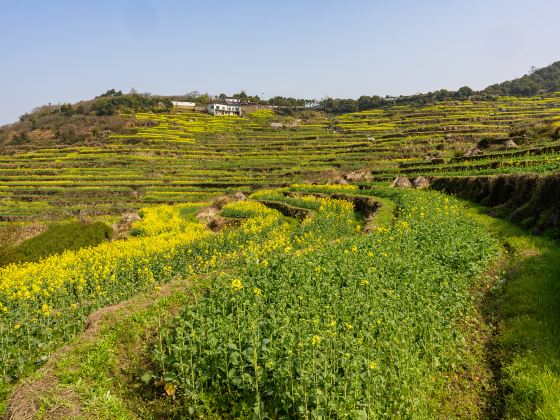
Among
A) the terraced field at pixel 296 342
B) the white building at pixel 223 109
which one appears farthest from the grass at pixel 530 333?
the white building at pixel 223 109

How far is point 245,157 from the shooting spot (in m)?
78.1

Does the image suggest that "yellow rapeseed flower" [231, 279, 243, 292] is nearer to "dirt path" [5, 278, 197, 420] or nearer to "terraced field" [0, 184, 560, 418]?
"terraced field" [0, 184, 560, 418]

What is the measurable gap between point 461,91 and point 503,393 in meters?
144

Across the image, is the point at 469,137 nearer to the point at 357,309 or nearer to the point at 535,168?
the point at 535,168

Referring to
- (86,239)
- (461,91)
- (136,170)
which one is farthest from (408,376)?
(461,91)

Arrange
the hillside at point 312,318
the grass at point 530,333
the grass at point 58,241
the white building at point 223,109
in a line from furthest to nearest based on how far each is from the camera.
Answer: the white building at point 223,109 < the grass at point 58,241 < the grass at point 530,333 < the hillside at point 312,318

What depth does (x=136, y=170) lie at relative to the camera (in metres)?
68.6

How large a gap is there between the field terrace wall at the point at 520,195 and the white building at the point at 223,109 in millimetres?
120888

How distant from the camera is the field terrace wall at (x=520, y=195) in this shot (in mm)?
19177

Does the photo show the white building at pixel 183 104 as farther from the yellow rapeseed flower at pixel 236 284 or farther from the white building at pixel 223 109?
the yellow rapeseed flower at pixel 236 284

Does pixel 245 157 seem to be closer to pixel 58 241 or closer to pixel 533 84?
pixel 58 241

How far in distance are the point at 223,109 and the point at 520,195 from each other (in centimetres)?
13300

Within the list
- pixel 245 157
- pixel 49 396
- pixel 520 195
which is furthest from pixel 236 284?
pixel 245 157

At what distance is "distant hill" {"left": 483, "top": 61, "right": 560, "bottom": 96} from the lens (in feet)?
418
